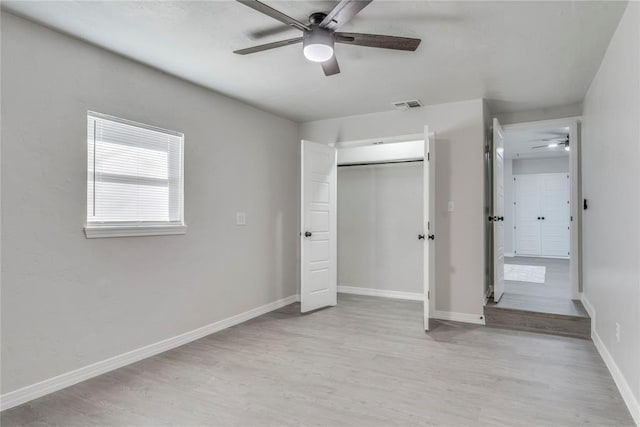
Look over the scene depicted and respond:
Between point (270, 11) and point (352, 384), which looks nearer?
point (270, 11)

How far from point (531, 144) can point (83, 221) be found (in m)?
7.88

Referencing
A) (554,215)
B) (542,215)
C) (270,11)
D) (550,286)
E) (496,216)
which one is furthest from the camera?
(542,215)

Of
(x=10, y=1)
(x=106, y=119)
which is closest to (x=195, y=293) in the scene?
(x=106, y=119)

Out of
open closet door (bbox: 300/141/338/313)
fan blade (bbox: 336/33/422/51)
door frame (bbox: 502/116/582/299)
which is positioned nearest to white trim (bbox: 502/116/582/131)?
door frame (bbox: 502/116/582/299)

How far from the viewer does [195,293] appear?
147 inches

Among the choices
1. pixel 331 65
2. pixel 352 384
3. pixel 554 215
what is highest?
pixel 331 65

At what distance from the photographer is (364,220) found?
5742 mm

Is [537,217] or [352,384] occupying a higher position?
[537,217]

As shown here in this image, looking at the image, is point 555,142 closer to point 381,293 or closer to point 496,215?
point 496,215

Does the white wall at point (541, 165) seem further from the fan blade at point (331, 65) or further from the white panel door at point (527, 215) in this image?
the fan blade at point (331, 65)

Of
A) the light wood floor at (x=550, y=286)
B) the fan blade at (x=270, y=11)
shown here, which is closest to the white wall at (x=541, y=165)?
the light wood floor at (x=550, y=286)

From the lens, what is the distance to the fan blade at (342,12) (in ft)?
6.37

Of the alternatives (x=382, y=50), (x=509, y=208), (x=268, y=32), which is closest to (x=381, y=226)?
(x=382, y=50)

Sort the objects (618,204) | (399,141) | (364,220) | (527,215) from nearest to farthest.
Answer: (618,204), (399,141), (364,220), (527,215)
